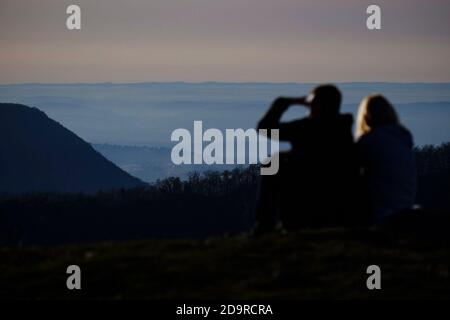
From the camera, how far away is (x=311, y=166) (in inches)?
767

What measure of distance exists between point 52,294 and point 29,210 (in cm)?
17907

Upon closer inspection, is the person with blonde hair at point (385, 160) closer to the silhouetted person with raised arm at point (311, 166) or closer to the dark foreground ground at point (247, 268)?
the silhouetted person with raised arm at point (311, 166)

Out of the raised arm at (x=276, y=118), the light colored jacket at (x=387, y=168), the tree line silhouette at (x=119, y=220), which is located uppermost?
the raised arm at (x=276, y=118)

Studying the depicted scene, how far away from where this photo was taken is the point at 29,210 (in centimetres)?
19350

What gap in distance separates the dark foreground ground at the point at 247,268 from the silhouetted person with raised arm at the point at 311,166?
25.5 inches

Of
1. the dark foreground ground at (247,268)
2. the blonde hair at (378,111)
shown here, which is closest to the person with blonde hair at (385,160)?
the blonde hair at (378,111)

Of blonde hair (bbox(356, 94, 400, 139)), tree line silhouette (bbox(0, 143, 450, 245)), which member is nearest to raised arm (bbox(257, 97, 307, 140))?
blonde hair (bbox(356, 94, 400, 139))

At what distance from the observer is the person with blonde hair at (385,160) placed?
19.6 meters

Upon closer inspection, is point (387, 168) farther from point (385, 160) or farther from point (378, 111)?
point (378, 111)

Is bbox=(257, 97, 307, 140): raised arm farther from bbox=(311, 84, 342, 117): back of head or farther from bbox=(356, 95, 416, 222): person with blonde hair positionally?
bbox=(356, 95, 416, 222): person with blonde hair

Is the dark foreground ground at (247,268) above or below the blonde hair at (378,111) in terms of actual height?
below

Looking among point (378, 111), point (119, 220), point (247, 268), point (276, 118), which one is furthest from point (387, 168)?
point (119, 220)

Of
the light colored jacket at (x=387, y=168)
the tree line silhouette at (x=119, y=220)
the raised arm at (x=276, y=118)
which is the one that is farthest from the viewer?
the tree line silhouette at (x=119, y=220)
